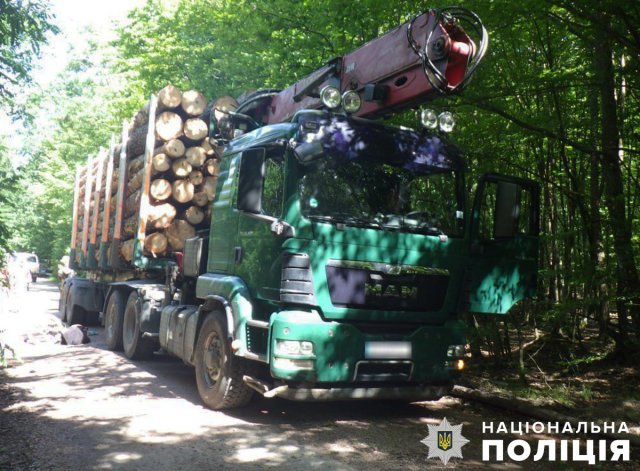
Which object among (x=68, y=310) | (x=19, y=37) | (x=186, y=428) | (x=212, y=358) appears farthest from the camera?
(x=68, y=310)

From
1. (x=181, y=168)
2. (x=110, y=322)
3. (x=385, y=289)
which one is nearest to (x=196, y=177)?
(x=181, y=168)

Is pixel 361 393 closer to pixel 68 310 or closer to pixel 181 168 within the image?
pixel 181 168

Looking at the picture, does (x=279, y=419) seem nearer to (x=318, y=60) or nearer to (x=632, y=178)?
(x=632, y=178)

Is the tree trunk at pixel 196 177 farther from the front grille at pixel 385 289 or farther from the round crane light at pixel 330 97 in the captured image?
the front grille at pixel 385 289

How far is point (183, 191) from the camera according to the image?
30.9 ft

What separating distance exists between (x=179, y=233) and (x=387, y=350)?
182 inches

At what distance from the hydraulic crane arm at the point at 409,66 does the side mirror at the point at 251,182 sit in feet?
3.87

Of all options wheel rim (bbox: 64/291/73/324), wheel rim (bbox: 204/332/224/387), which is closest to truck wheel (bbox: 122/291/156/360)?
wheel rim (bbox: 204/332/224/387)

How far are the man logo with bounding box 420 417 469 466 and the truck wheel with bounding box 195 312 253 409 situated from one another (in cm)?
185

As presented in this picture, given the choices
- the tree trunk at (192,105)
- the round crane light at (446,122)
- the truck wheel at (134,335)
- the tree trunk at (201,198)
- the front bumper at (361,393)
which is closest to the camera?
the front bumper at (361,393)

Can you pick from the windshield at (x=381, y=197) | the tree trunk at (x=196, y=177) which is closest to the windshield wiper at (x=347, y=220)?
the windshield at (x=381, y=197)

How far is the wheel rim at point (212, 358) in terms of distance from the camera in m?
6.61

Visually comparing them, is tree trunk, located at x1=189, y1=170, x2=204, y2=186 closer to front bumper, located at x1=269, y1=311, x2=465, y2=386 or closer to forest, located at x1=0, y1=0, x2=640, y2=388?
forest, located at x1=0, y1=0, x2=640, y2=388

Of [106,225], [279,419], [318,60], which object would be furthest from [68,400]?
[318,60]
